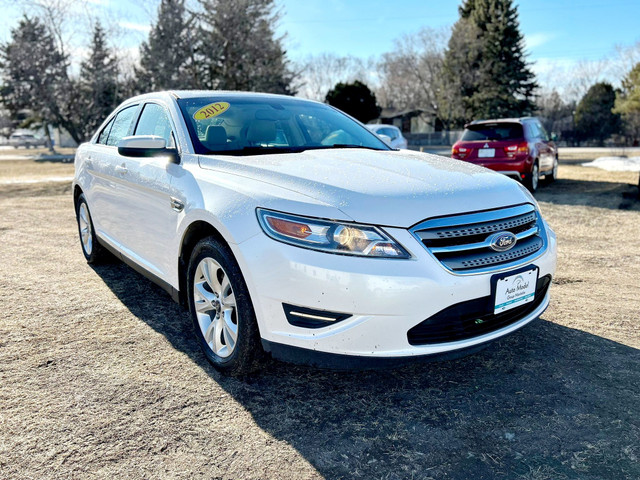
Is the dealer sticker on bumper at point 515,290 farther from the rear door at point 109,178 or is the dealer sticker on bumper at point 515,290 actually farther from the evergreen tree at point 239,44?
the evergreen tree at point 239,44

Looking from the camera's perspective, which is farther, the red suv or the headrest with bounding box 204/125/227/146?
the red suv

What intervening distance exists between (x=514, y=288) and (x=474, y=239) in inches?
13.4

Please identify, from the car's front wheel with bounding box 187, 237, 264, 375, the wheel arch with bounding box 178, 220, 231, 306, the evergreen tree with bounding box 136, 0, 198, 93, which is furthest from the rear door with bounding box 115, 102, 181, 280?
the evergreen tree with bounding box 136, 0, 198, 93

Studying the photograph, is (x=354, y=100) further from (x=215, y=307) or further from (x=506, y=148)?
(x=215, y=307)

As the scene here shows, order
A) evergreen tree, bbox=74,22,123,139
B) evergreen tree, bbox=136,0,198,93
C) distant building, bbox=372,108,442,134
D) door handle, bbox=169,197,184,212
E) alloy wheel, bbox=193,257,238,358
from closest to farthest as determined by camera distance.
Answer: alloy wheel, bbox=193,257,238,358 → door handle, bbox=169,197,184,212 → evergreen tree, bbox=136,0,198,93 → evergreen tree, bbox=74,22,123,139 → distant building, bbox=372,108,442,134

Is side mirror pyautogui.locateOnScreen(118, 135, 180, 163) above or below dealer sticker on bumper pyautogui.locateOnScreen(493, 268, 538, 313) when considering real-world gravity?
above

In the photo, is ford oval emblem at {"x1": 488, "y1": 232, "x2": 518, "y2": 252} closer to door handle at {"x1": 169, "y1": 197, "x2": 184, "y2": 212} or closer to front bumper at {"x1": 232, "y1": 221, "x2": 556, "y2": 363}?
front bumper at {"x1": 232, "y1": 221, "x2": 556, "y2": 363}

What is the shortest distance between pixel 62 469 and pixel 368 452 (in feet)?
4.27

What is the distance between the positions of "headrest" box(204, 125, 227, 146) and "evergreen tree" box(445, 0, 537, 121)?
42.1m

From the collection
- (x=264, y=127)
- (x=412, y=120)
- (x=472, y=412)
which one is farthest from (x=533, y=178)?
(x=412, y=120)

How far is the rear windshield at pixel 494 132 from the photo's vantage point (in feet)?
34.5

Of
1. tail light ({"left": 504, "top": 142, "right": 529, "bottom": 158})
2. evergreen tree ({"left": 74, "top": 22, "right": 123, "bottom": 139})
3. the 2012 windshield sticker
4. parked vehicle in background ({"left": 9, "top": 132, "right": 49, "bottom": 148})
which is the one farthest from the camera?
parked vehicle in background ({"left": 9, "top": 132, "right": 49, "bottom": 148})

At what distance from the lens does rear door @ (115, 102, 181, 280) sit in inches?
129

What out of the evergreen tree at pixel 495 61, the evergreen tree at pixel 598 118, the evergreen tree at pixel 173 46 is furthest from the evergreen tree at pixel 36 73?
the evergreen tree at pixel 598 118
